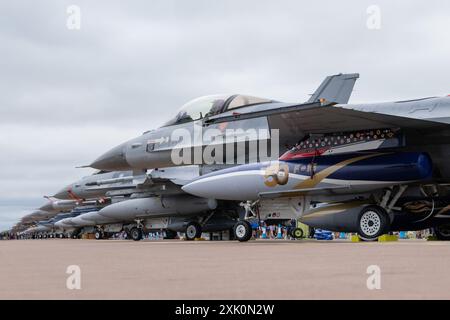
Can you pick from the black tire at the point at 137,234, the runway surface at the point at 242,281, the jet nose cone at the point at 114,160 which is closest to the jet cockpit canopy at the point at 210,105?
the jet nose cone at the point at 114,160

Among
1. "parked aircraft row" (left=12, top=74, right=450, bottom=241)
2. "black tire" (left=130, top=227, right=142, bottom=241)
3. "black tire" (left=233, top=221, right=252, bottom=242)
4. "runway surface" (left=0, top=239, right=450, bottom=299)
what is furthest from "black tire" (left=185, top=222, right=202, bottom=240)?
"runway surface" (left=0, top=239, right=450, bottom=299)

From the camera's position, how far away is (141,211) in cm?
2266

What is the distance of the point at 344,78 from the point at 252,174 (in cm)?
766

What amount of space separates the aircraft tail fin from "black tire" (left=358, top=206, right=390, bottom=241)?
8.10 metres

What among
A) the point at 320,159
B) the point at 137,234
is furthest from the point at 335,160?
the point at 137,234

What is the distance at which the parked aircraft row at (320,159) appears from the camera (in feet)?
37.8

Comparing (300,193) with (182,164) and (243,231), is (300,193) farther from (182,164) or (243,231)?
(182,164)

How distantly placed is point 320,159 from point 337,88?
7.64 m

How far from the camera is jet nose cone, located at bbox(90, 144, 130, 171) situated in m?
17.9

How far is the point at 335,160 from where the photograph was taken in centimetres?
1237

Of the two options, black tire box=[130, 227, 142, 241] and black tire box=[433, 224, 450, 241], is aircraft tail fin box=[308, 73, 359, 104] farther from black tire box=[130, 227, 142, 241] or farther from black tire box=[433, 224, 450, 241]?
black tire box=[130, 227, 142, 241]

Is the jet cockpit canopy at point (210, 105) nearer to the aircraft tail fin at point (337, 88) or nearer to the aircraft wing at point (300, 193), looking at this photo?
the aircraft wing at point (300, 193)

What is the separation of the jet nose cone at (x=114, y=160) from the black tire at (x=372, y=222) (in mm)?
8183
